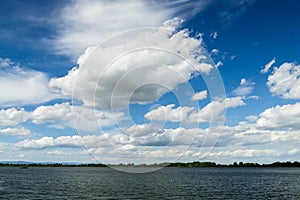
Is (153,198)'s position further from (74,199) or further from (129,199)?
(74,199)

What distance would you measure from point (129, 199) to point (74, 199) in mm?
12775

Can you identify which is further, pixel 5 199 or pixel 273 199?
pixel 273 199

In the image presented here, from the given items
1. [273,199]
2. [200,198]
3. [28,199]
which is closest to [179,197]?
[200,198]

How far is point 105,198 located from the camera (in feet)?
250

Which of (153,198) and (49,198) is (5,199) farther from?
(153,198)

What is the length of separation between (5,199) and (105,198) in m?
22.7

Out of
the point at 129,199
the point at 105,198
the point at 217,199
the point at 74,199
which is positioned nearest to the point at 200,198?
the point at 217,199

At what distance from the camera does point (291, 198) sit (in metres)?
83.1

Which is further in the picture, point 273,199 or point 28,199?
point 273,199

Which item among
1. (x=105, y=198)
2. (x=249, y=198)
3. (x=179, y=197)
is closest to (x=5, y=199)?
(x=105, y=198)

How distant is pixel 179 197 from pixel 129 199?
1314 cm

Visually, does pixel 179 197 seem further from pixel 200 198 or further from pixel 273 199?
pixel 273 199

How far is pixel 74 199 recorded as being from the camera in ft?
247

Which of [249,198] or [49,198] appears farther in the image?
[249,198]
